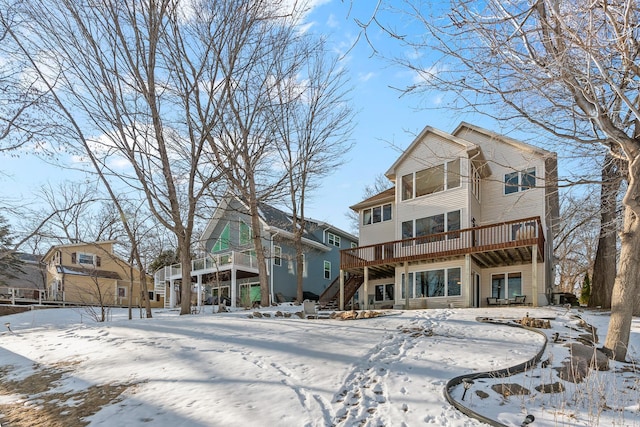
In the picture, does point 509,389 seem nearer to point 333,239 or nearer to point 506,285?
point 506,285

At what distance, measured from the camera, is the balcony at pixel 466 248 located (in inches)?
567

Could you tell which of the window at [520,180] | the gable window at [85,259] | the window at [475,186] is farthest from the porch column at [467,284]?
the gable window at [85,259]

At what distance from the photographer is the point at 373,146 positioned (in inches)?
300

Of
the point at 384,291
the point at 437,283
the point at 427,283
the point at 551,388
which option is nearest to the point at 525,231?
the point at 437,283

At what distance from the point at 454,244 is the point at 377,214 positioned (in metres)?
4.95

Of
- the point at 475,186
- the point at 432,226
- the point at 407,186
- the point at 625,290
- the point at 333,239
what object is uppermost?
the point at 407,186

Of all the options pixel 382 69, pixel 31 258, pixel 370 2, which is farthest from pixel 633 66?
pixel 31 258

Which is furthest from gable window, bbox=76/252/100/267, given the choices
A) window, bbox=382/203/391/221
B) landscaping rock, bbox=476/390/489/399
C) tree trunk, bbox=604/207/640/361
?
tree trunk, bbox=604/207/640/361

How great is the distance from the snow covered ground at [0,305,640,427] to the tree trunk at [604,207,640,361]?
1.32ft

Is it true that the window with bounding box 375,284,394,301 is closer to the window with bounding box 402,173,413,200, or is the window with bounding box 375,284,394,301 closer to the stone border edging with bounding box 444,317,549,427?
the window with bounding box 402,173,413,200

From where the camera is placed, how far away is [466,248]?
15102mm

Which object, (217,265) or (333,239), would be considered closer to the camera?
(217,265)

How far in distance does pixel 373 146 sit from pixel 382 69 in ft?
6.23

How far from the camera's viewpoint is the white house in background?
15141 mm
